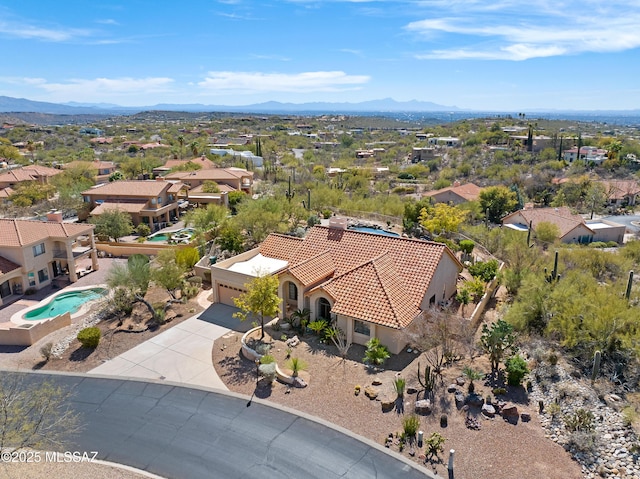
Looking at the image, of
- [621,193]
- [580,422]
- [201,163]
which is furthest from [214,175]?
[621,193]

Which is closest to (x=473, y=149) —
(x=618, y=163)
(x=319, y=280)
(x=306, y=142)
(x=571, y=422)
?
(x=618, y=163)

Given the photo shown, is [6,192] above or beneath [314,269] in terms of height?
beneath

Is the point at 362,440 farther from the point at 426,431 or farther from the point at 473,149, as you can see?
the point at 473,149

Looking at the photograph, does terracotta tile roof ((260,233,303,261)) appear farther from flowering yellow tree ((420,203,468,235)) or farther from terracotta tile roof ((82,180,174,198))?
terracotta tile roof ((82,180,174,198))

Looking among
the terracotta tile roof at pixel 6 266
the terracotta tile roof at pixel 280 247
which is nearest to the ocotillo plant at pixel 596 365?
the terracotta tile roof at pixel 280 247

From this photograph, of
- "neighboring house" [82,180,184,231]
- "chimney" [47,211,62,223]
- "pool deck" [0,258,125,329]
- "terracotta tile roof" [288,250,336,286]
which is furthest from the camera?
"neighboring house" [82,180,184,231]

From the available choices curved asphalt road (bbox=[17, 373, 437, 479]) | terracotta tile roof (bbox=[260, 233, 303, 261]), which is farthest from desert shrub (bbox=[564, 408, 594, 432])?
terracotta tile roof (bbox=[260, 233, 303, 261])

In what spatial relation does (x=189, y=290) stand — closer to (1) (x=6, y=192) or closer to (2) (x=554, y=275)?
(2) (x=554, y=275)

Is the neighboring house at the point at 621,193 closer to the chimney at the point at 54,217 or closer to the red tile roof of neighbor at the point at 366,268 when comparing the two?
the red tile roof of neighbor at the point at 366,268
